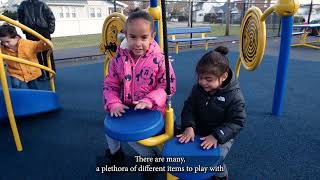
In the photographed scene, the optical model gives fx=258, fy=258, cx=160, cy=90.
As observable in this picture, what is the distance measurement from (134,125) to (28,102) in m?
1.82

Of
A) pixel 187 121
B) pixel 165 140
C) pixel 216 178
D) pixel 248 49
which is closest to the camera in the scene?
pixel 165 140

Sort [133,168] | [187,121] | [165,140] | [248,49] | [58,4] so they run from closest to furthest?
1. [165,140]
2. [187,121]
3. [133,168]
4. [248,49]
5. [58,4]

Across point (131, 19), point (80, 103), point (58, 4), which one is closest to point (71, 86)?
point (80, 103)

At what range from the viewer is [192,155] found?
126 centimetres

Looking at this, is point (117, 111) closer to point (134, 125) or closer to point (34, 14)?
point (134, 125)

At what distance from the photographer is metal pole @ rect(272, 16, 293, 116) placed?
2474 mm

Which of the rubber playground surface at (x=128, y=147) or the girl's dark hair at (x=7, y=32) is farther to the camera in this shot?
the girl's dark hair at (x=7, y=32)

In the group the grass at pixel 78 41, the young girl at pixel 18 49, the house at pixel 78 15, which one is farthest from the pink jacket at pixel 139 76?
the house at pixel 78 15

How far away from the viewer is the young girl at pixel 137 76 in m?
1.54

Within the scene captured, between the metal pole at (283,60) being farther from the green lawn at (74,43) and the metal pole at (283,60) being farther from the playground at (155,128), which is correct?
the green lawn at (74,43)

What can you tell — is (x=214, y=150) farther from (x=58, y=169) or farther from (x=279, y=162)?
(x=58, y=169)

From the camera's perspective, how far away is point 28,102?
2.65 m

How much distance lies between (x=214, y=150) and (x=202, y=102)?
0.35m

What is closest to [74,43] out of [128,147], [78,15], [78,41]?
[78,41]
